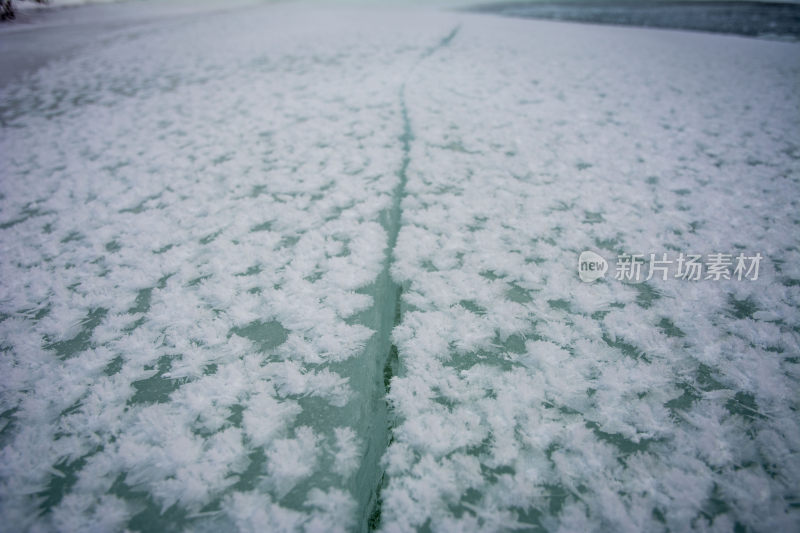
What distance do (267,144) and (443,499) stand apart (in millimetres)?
3207

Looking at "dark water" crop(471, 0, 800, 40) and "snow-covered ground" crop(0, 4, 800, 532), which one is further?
"dark water" crop(471, 0, 800, 40)

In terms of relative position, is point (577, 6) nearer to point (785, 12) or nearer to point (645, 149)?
point (785, 12)

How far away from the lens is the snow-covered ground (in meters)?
1.11

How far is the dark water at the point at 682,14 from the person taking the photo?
8.11 metres

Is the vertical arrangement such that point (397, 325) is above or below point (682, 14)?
below

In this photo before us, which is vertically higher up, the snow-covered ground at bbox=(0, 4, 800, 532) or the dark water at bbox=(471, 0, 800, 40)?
the dark water at bbox=(471, 0, 800, 40)

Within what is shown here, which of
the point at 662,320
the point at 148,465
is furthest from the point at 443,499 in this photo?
the point at 662,320

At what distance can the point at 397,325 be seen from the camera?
160 cm

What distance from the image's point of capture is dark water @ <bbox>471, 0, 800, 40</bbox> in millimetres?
8109

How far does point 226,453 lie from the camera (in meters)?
1.18

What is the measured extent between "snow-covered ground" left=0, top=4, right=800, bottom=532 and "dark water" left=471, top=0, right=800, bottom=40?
281 inches

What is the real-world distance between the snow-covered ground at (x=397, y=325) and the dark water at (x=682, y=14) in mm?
7139

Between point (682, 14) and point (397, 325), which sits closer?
point (397, 325)

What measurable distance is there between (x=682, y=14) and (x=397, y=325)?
46.1 feet
